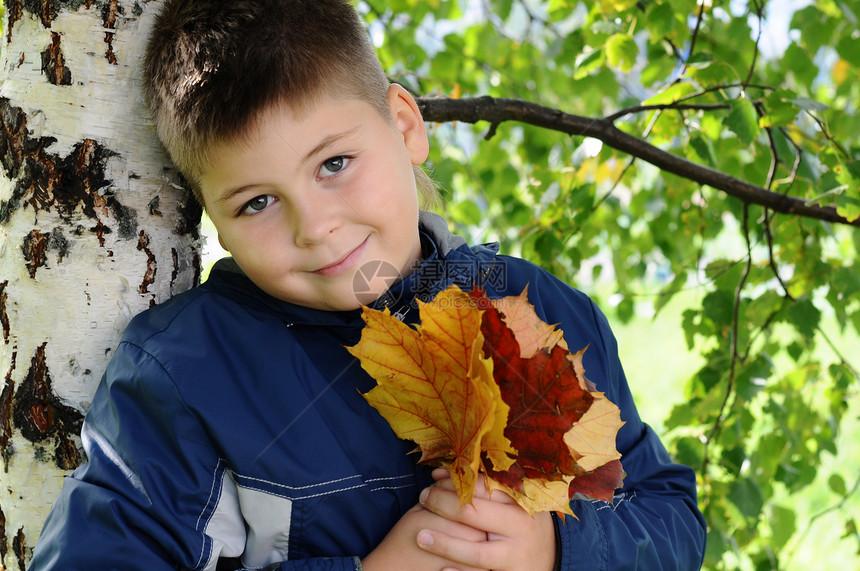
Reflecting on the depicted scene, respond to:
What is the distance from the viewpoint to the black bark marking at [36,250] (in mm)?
992

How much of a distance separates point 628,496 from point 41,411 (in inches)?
35.1

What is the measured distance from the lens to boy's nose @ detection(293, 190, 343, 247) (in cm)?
93

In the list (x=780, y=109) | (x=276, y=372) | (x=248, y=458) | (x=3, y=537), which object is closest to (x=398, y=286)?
(x=276, y=372)

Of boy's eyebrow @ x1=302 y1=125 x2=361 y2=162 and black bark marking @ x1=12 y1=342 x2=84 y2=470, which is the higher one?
boy's eyebrow @ x1=302 y1=125 x2=361 y2=162

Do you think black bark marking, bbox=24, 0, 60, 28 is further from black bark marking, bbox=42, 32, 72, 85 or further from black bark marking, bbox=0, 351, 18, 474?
black bark marking, bbox=0, 351, 18, 474

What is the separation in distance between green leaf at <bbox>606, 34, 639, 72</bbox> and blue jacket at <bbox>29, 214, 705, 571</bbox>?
32.3 inches

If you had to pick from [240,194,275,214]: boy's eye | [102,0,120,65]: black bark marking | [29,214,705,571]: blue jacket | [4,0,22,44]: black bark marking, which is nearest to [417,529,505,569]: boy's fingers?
[29,214,705,571]: blue jacket

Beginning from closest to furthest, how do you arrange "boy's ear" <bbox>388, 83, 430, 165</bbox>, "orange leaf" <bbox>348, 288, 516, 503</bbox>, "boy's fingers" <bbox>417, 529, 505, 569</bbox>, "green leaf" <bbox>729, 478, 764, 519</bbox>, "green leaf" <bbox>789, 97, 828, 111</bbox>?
"orange leaf" <bbox>348, 288, 516, 503</bbox> → "boy's fingers" <bbox>417, 529, 505, 569</bbox> → "boy's ear" <bbox>388, 83, 430, 165</bbox> → "green leaf" <bbox>789, 97, 828, 111</bbox> → "green leaf" <bbox>729, 478, 764, 519</bbox>

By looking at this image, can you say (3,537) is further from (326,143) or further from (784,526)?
(784,526)

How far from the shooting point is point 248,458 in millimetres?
912

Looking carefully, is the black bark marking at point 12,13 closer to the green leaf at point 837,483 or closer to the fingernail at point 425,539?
the fingernail at point 425,539

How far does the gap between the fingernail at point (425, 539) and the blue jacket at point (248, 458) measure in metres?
0.10

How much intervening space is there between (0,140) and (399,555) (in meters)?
0.80

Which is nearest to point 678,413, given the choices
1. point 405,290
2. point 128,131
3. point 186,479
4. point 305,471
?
point 405,290
